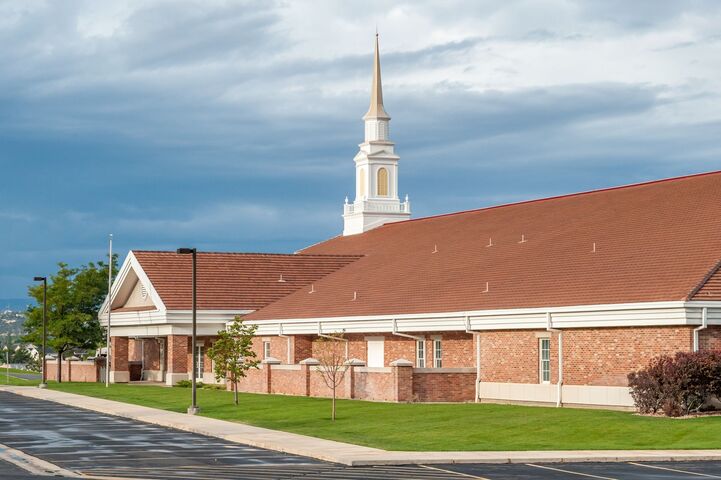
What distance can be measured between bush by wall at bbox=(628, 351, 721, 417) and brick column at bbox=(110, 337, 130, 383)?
4126 centimetres

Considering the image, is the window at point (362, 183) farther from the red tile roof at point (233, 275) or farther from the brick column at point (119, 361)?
the brick column at point (119, 361)

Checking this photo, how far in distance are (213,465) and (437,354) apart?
2356 cm

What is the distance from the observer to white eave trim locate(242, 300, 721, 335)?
36562mm

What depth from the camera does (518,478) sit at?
2288 cm

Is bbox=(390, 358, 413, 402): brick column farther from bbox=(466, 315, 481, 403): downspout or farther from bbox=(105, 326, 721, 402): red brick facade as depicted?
bbox=(466, 315, 481, 403): downspout

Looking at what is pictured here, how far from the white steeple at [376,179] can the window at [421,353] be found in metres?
29.0

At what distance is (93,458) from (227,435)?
650 cm

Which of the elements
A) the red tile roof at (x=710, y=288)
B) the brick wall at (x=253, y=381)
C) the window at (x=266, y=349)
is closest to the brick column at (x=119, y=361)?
the window at (x=266, y=349)

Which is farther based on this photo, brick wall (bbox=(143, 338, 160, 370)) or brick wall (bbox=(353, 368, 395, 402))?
brick wall (bbox=(143, 338, 160, 370))

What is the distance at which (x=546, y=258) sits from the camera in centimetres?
4712

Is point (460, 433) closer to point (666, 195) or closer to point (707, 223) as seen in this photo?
point (707, 223)

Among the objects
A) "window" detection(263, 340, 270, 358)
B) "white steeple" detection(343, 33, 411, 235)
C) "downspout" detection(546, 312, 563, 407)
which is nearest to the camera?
"downspout" detection(546, 312, 563, 407)

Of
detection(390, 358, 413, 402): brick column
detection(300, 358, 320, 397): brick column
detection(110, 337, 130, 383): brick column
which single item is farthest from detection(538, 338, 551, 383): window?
detection(110, 337, 130, 383): brick column

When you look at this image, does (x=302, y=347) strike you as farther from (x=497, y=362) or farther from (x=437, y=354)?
(x=497, y=362)
